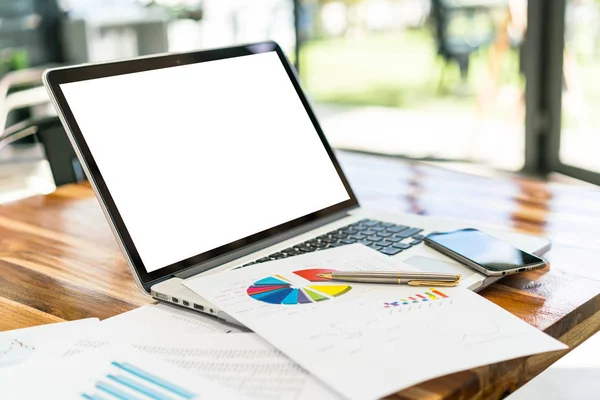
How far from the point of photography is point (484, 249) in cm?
88

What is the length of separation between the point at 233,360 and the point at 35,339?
21 cm

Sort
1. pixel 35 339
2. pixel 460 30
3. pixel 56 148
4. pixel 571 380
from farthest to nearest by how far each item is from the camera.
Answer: pixel 460 30 → pixel 56 148 → pixel 571 380 → pixel 35 339

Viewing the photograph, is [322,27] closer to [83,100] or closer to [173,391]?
[83,100]

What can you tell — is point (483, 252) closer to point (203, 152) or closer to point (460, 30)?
point (203, 152)

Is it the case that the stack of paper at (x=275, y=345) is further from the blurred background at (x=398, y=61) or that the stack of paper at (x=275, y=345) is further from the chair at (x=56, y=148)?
the blurred background at (x=398, y=61)

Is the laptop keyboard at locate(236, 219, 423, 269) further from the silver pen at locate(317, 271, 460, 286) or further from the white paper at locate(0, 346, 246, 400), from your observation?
the white paper at locate(0, 346, 246, 400)

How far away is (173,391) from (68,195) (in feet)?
2.60

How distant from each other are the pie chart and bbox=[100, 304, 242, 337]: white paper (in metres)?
0.05

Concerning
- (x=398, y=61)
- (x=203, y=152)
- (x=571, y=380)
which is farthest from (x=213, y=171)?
(x=398, y=61)

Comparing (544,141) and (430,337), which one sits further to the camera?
(544,141)

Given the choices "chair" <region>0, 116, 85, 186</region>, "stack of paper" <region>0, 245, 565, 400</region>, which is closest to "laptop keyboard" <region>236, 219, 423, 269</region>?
"stack of paper" <region>0, 245, 565, 400</region>

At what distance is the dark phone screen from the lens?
843mm

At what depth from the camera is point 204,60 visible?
1.02m

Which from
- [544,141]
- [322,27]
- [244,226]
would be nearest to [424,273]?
[244,226]
